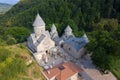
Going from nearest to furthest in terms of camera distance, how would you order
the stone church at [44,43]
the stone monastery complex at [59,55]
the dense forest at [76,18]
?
the stone monastery complex at [59,55], the stone church at [44,43], the dense forest at [76,18]

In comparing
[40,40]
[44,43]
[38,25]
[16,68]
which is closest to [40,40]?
[40,40]

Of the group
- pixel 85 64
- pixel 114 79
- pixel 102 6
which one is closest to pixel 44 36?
pixel 85 64

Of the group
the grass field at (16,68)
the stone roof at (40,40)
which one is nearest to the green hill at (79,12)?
the stone roof at (40,40)

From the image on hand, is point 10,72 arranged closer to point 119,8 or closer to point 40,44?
point 40,44

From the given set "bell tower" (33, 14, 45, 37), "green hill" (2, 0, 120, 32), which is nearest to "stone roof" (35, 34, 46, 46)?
"bell tower" (33, 14, 45, 37)

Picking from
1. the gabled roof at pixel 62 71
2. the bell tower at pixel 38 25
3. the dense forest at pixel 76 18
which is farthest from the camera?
the dense forest at pixel 76 18

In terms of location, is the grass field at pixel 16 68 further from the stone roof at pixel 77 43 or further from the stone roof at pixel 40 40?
the stone roof at pixel 77 43

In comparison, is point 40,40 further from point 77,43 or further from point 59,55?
point 77,43

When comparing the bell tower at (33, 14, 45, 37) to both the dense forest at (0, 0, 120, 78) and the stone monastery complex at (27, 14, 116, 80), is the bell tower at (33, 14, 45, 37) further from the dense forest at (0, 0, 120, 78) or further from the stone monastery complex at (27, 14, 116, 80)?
the dense forest at (0, 0, 120, 78)
